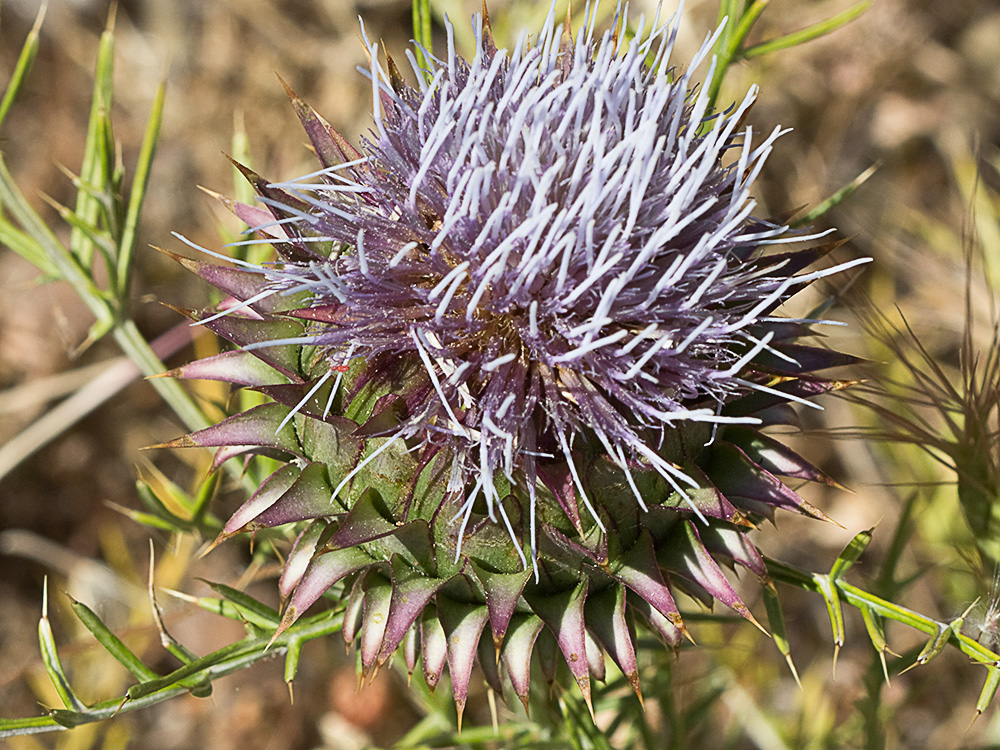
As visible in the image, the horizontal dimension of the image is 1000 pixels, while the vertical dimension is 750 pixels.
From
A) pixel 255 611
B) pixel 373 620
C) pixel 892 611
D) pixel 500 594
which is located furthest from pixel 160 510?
pixel 892 611

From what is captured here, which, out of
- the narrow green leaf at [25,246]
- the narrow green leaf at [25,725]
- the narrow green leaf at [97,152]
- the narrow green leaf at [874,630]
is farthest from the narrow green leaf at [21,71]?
the narrow green leaf at [874,630]

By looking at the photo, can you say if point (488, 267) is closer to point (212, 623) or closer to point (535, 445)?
point (535, 445)

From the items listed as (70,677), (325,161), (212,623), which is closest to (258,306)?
(325,161)

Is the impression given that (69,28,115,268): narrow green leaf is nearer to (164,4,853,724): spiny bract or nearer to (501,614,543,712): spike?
(164,4,853,724): spiny bract

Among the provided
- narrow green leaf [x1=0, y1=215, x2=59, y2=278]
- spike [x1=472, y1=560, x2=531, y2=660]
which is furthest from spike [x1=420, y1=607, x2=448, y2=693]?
narrow green leaf [x1=0, y1=215, x2=59, y2=278]

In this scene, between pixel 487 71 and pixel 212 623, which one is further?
pixel 212 623
